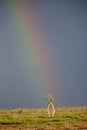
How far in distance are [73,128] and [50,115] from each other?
789 centimetres

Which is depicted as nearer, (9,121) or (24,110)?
(9,121)

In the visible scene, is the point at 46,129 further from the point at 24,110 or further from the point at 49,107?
the point at 24,110

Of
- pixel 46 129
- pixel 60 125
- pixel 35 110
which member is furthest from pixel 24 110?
pixel 46 129

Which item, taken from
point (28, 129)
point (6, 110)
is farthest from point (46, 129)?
point (6, 110)

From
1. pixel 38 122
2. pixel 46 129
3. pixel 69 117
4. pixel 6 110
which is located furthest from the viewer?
pixel 6 110

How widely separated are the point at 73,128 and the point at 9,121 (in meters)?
6.27

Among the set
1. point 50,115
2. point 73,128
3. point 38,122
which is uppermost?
point 50,115

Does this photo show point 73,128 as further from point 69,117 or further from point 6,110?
point 6,110

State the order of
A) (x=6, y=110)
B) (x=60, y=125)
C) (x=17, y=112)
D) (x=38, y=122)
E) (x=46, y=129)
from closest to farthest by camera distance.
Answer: (x=46, y=129)
(x=60, y=125)
(x=38, y=122)
(x=17, y=112)
(x=6, y=110)

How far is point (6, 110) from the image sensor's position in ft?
105

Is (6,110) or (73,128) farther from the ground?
(6,110)

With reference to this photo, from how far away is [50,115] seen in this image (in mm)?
26906

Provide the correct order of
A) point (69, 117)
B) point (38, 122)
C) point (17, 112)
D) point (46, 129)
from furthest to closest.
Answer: point (17, 112)
point (69, 117)
point (38, 122)
point (46, 129)

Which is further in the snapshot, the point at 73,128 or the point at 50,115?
the point at 50,115
